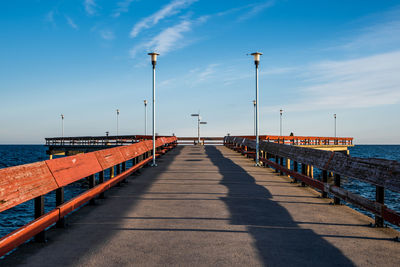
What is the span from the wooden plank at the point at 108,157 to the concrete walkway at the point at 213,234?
2.71ft

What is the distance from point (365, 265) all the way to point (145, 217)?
11.8ft

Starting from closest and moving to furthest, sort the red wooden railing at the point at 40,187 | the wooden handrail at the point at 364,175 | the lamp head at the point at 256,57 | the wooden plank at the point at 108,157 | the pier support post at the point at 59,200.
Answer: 1. the red wooden railing at the point at 40,187
2. the wooden handrail at the point at 364,175
3. the pier support post at the point at 59,200
4. the wooden plank at the point at 108,157
5. the lamp head at the point at 256,57

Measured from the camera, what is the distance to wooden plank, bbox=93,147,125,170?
7.46m

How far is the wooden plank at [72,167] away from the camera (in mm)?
5215

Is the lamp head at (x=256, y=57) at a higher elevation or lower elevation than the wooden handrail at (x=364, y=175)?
higher

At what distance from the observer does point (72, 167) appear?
19.3 ft

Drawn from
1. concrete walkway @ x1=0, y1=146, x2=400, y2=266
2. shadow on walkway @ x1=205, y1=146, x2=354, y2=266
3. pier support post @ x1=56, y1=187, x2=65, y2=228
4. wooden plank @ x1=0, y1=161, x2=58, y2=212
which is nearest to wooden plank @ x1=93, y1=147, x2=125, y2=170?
concrete walkway @ x1=0, y1=146, x2=400, y2=266

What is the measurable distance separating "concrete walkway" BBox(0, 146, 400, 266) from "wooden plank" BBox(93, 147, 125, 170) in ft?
2.71

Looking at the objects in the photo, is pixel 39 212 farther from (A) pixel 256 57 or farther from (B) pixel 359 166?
(A) pixel 256 57

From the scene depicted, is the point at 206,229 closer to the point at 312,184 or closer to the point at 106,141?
the point at 312,184

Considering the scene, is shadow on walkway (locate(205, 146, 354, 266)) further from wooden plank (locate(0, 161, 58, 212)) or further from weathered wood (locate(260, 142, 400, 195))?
wooden plank (locate(0, 161, 58, 212))

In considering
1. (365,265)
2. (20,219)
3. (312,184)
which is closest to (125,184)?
(312,184)

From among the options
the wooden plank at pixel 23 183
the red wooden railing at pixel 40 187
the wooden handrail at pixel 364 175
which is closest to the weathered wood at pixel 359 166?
the wooden handrail at pixel 364 175

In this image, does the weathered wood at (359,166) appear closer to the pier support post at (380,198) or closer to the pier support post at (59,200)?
the pier support post at (380,198)
